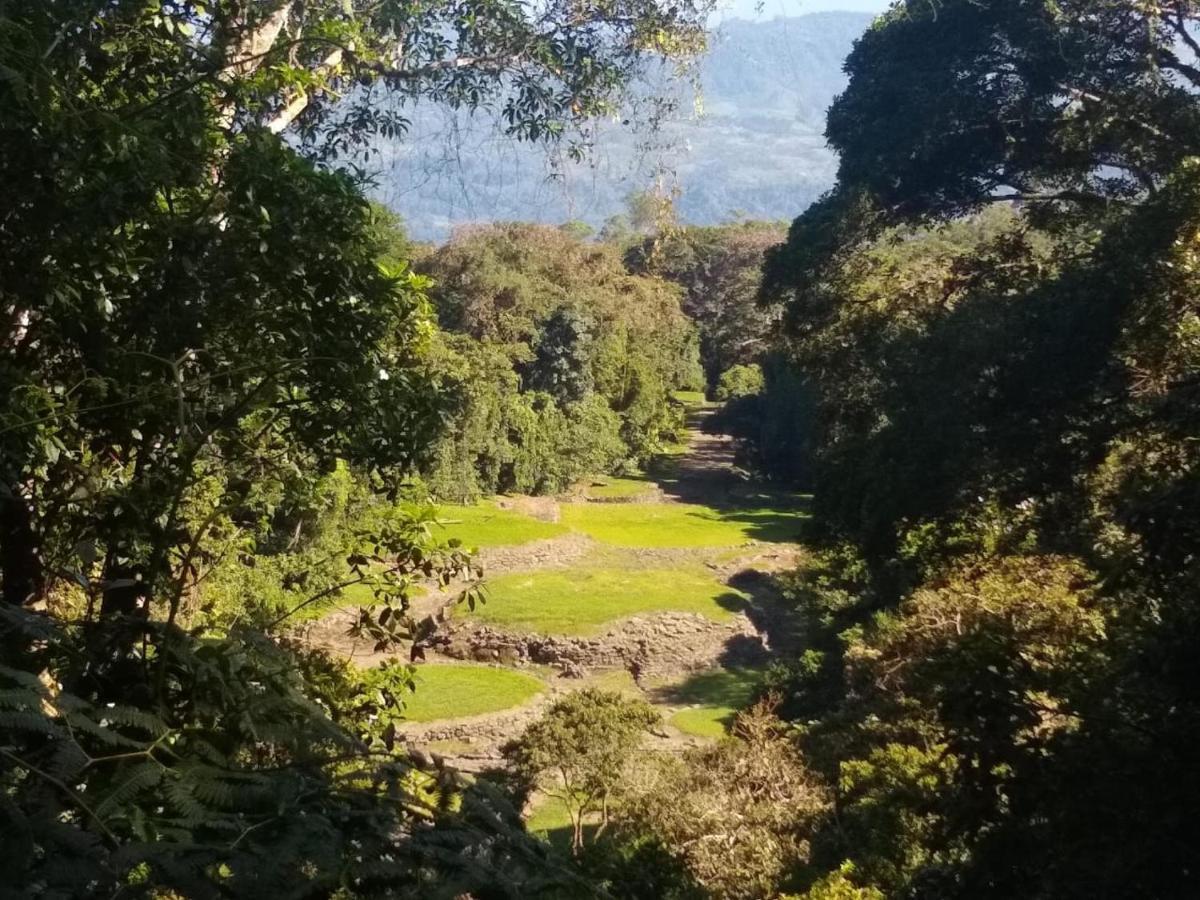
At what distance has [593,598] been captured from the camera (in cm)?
2148

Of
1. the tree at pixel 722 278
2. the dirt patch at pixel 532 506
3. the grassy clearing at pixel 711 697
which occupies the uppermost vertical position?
the tree at pixel 722 278

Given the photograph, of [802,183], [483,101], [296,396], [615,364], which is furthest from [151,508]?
[802,183]

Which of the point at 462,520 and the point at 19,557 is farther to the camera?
the point at 462,520

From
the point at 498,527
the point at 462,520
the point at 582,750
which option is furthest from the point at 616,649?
the point at 462,520

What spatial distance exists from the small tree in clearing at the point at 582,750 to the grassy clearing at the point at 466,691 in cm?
430

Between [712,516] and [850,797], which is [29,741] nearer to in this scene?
[850,797]

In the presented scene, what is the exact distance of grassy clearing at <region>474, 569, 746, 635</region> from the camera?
2003 centimetres

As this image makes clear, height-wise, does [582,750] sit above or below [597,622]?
above

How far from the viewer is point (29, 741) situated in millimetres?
1875

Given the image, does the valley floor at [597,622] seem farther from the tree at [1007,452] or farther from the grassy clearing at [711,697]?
the tree at [1007,452]

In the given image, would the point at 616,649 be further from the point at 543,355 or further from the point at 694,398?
the point at 694,398

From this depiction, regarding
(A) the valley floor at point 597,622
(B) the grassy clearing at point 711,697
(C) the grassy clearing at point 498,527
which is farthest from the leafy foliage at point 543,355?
(B) the grassy clearing at point 711,697

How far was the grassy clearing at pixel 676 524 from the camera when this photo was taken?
27250 millimetres

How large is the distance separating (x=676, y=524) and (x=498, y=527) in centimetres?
616
